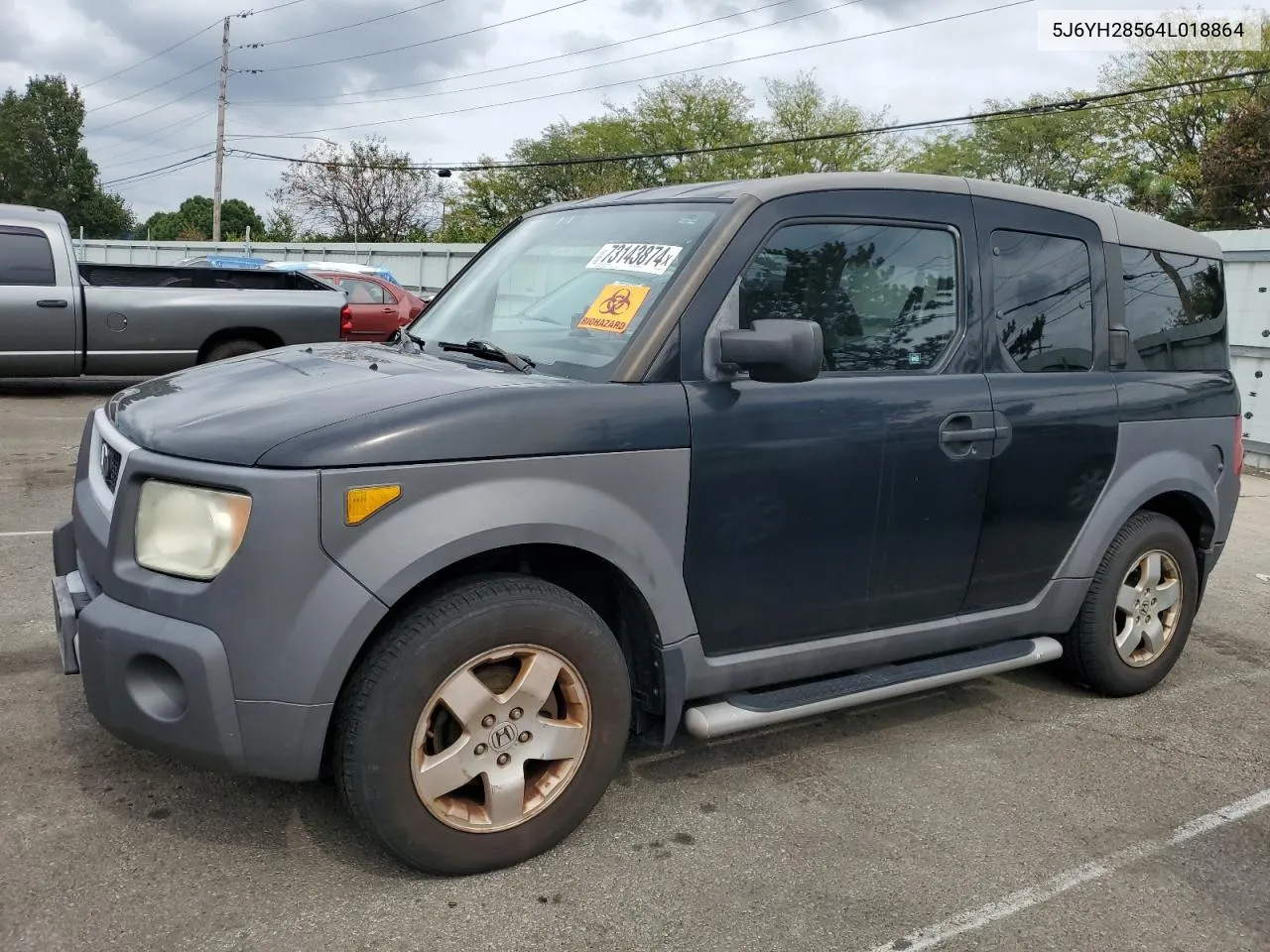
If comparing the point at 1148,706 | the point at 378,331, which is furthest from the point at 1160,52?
the point at 1148,706

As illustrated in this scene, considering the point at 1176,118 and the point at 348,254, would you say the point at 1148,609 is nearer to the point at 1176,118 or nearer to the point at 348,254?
the point at 348,254

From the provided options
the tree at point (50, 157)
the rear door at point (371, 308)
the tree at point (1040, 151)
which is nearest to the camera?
the rear door at point (371, 308)

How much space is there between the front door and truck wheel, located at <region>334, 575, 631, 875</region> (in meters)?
0.44

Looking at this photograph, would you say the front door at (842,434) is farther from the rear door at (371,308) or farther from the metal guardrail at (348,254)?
the metal guardrail at (348,254)

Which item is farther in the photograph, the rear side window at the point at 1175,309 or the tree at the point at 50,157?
the tree at the point at 50,157

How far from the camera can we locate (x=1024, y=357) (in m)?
3.92

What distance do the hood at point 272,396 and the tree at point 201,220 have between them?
3708 inches

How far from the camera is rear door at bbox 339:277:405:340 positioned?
16297mm

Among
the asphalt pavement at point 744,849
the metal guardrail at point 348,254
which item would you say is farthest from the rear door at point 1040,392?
the metal guardrail at point 348,254

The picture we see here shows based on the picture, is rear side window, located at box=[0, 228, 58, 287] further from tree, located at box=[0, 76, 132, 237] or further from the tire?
tree, located at box=[0, 76, 132, 237]

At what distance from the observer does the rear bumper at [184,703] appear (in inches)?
101

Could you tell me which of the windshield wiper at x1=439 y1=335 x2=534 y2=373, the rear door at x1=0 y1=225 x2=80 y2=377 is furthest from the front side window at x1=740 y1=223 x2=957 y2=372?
the rear door at x1=0 y1=225 x2=80 y2=377

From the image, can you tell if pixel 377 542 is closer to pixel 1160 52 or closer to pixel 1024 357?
pixel 1024 357

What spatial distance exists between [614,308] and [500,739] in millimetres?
→ 1295
